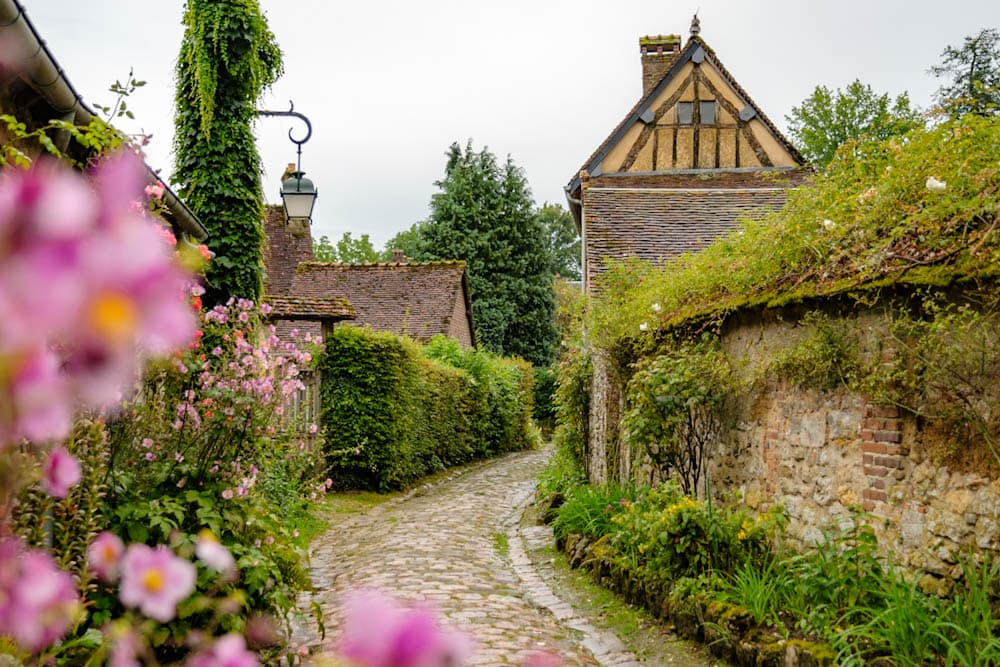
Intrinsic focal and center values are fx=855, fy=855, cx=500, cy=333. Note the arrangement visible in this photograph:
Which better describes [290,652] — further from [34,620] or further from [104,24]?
[34,620]

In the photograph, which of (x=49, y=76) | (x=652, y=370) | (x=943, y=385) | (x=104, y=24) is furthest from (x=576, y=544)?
(x=104, y=24)

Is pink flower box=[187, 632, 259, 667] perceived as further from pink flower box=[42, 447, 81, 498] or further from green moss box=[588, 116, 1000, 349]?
green moss box=[588, 116, 1000, 349]

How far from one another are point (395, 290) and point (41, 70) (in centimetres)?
2368

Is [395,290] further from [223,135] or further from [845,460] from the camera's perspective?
[845,460]

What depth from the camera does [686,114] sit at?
1811 cm

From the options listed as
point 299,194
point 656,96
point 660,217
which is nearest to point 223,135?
point 299,194

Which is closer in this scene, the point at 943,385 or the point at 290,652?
the point at 943,385

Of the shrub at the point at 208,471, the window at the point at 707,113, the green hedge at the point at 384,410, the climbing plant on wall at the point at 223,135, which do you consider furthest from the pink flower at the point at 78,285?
the window at the point at 707,113

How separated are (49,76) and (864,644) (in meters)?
5.28

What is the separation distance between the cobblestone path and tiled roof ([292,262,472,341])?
13.1 meters

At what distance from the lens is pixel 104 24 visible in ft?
10.0

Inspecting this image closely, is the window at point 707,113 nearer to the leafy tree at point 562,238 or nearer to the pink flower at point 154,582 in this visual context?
the pink flower at point 154,582

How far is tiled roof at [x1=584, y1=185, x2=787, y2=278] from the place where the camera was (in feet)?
50.6

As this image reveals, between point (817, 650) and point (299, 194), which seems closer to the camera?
point (817, 650)
